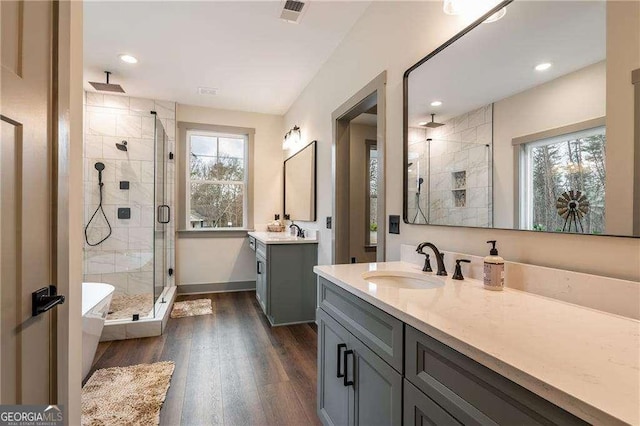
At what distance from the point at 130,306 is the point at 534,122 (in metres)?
3.92

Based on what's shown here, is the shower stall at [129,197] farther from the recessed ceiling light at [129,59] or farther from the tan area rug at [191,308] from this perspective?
the recessed ceiling light at [129,59]

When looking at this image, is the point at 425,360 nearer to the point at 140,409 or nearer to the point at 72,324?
the point at 72,324

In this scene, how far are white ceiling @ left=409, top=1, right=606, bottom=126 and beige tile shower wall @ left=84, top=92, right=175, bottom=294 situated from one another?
351cm

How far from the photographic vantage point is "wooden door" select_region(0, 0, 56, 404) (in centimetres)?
79

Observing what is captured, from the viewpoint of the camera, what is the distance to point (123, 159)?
3.85 m

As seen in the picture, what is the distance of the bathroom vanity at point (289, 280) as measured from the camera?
3.00 metres

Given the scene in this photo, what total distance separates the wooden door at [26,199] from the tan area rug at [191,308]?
2487mm

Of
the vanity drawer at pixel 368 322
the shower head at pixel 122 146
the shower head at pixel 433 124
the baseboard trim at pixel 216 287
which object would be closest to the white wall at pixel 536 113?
the shower head at pixel 433 124

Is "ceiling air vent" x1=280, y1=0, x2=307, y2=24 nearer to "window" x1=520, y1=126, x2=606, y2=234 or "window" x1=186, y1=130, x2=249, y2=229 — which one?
"window" x1=520, y1=126, x2=606, y2=234

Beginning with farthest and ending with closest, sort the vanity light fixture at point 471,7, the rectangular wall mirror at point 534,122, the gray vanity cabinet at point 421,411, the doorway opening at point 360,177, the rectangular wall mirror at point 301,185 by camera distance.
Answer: the rectangular wall mirror at point 301,185 → the doorway opening at point 360,177 → the vanity light fixture at point 471,7 → the rectangular wall mirror at point 534,122 → the gray vanity cabinet at point 421,411

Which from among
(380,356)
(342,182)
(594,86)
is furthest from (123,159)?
(594,86)

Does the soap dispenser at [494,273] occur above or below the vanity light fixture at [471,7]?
below

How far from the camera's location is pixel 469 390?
693mm

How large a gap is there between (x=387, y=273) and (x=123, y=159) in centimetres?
385
